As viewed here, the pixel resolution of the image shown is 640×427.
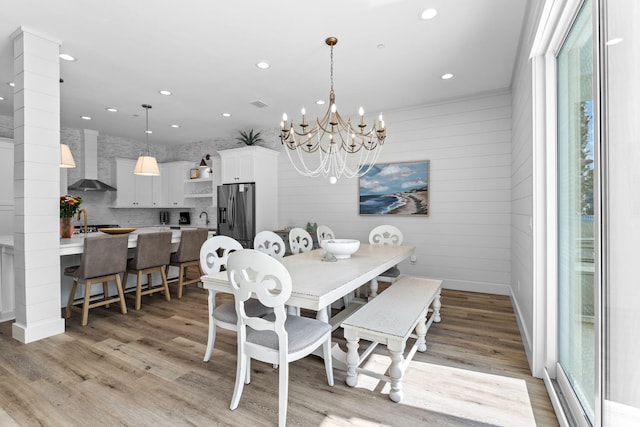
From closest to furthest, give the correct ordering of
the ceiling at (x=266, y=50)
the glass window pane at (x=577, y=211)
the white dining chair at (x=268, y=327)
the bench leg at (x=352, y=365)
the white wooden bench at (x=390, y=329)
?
1. the glass window pane at (x=577, y=211)
2. the white dining chair at (x=268, y=327)
3. the white wooden bench at (x=390, y=329)
4. the bench leg at (x=352, y=365)
5. the ceiling at (x=266, y=50)

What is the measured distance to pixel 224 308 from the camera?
2.25 metres

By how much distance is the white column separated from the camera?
8.85 feet

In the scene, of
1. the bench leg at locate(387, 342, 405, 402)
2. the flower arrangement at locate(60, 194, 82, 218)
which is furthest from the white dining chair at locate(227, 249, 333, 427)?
the flower arrangement at locate(60, 194, 82, 218)

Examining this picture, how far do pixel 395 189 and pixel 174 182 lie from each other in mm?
4994

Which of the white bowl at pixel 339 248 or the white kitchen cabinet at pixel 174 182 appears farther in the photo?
the white kitchen cabinet at pixel 174 182

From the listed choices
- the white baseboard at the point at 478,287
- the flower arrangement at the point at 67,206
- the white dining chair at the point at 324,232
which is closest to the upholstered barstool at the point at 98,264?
the flower arrangement at the point at 67,206

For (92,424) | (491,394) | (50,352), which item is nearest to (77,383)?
(92,424)

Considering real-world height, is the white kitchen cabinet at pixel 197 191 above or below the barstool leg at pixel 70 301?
→ above

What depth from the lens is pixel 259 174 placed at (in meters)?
5.58

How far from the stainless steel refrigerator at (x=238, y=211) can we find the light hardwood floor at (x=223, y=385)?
266 cm

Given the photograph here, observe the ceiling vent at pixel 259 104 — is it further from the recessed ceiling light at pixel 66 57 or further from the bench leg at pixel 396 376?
the bench leg at pixel 396 376

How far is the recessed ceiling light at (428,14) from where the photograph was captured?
2463mm

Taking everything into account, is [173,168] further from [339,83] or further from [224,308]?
[224,308]

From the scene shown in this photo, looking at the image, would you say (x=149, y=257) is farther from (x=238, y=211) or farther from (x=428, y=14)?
(x=428, y=14)
